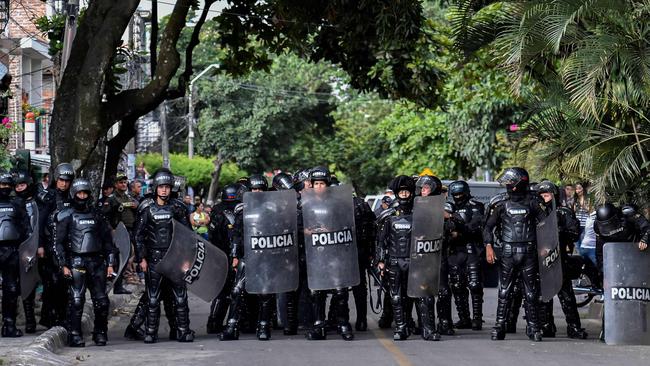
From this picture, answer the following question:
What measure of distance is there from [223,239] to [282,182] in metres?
1.00

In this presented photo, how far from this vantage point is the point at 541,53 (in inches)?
619

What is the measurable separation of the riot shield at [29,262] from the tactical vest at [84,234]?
1157 mm

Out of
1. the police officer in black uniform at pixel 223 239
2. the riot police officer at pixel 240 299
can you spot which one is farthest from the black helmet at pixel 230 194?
the riot police officer at pixel 240 299

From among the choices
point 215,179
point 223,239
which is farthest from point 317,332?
point 215,179

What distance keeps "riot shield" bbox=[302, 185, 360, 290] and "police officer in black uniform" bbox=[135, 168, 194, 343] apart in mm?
1463

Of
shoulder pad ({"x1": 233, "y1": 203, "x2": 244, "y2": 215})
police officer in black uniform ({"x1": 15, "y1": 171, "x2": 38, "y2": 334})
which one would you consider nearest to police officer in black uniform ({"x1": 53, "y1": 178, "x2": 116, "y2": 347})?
police officer in black uniform ({"x1": 15, "y1": 171, "x2": 38, "y2": 334})

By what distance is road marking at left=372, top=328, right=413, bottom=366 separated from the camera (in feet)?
37.1

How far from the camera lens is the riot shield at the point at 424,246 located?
45.0ft

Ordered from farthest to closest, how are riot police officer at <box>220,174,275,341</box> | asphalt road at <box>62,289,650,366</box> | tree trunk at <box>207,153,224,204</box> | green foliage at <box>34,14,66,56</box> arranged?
tree trunk at <box>207,153,224,204</box> < green foliage at <box>34,14,66,56</box> < riot police officer at <box>220,174,275,341</box> < asphalt road at <box>62,289,650,366</box>

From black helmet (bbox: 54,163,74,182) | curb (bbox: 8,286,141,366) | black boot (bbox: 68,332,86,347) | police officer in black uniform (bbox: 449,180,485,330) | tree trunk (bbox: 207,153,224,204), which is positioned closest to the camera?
curb (bbox: 8,286,141,366)

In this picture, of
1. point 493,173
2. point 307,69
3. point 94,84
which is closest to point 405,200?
point 94,84

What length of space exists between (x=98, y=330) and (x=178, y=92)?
700 centimetres

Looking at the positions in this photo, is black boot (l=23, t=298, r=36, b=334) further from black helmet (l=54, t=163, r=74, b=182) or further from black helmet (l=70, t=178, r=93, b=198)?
black helmet (l=70, t=178, r=93, b=198)

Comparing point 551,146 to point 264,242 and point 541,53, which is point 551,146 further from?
point 264,242
